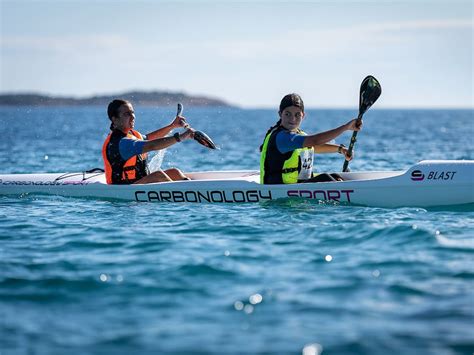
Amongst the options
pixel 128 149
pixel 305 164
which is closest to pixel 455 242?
pixel 305 164

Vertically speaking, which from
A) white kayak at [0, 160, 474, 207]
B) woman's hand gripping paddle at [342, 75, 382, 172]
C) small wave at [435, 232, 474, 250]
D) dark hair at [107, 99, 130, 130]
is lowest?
small wave at [435, 232, 474, 250]

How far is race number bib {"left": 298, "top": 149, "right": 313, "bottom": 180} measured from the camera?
9.36 metres

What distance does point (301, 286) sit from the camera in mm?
5488

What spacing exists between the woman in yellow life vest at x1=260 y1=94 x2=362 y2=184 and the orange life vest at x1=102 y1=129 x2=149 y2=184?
181 cm

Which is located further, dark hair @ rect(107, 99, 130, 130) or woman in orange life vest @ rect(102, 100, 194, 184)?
dark hair @ rect(107, 99, 130, 130)

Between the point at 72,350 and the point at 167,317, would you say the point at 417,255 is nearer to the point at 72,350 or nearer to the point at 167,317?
the point at 167,317

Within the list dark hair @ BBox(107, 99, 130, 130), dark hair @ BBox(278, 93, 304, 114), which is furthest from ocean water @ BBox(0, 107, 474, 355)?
dark hair @ BBox(107, 99, 130, 130)

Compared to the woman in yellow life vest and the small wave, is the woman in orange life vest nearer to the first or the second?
the woman in yellow life vest

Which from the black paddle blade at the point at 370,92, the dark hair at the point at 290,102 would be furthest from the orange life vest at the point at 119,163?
the black paddle blade at the point at 370,92

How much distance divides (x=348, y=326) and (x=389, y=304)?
538 millimetres

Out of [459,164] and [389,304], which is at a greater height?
[459,164]

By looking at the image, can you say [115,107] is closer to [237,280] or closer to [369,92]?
[369,92]

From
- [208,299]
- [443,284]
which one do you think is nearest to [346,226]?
[443,284]

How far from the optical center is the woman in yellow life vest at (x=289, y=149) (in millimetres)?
8883
